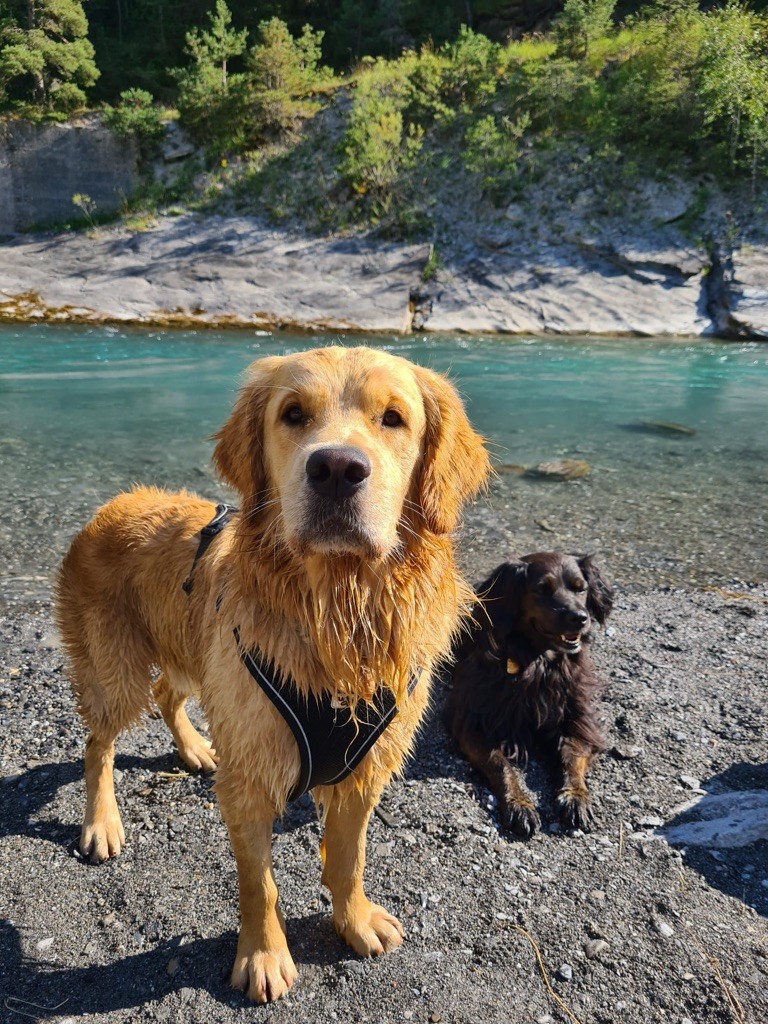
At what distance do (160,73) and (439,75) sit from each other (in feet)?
56.5

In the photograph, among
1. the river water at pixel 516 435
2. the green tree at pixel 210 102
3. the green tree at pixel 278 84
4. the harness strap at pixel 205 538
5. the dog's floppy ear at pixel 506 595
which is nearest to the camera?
the harness strap at pixel 205 538

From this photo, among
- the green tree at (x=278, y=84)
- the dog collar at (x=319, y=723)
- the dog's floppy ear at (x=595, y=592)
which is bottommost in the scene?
the dog's floppy ear at (x=595, y=592)

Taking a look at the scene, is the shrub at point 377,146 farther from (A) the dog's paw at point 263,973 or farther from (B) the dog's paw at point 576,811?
(A) the dog's paw at point 263,973

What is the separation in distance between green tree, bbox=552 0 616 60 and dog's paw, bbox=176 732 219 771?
33.5 meters

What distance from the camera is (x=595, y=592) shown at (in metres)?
4.18

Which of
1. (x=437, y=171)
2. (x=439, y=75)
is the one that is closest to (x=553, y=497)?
(x=437, y=171)

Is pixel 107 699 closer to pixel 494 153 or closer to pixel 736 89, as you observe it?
pixel 494 153

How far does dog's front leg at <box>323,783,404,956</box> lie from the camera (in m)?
2.56

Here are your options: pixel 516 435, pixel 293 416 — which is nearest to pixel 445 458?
pixel 293 416

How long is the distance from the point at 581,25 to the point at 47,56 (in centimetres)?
2455

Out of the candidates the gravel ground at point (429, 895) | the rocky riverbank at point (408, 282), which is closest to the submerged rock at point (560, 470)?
the gravel ground at point (429, 895)

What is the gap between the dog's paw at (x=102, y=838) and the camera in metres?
2.96

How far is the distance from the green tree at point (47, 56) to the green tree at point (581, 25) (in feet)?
73.4

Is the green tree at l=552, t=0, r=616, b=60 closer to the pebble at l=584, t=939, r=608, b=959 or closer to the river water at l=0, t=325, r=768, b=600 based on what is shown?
the river water at l=0, t=325, r=768, b=600
